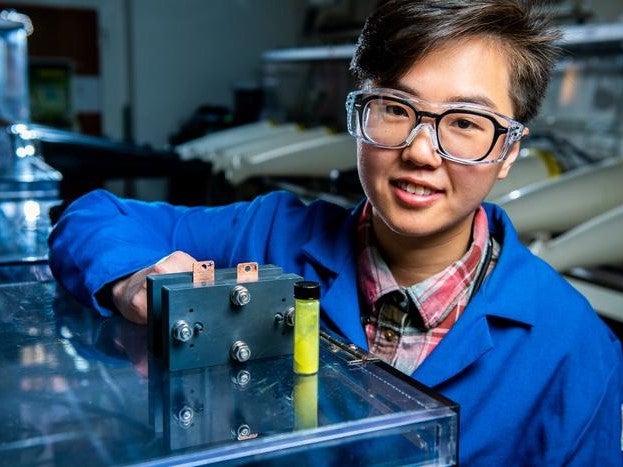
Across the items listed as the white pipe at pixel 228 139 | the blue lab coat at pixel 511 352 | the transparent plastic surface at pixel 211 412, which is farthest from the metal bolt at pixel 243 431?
the white pipe at pixel 228 139

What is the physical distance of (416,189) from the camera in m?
1.01

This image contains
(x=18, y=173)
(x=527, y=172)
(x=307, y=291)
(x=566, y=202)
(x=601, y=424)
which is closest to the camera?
(x=307, y=291)

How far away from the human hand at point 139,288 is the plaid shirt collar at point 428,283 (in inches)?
13.8

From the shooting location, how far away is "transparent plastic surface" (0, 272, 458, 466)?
61cm

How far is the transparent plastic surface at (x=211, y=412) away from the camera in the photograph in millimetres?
610

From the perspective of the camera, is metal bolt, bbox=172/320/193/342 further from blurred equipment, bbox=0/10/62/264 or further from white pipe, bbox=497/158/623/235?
white pipe, bbox=497/158/623/235

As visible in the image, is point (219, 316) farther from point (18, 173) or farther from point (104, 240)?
point (18, 173)

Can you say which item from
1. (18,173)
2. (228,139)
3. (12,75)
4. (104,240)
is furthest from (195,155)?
(104,240)

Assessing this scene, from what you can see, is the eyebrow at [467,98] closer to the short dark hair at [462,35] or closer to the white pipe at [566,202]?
the short dark hair at [462,35]

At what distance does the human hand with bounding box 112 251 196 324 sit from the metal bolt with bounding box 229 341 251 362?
18 cm

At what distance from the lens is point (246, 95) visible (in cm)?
596

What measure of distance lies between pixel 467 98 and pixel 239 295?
1.50 ft

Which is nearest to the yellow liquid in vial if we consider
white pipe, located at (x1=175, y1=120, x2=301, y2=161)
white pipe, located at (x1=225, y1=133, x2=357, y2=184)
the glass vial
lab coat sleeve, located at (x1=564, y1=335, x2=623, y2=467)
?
the glass vial

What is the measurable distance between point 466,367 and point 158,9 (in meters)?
5.75
